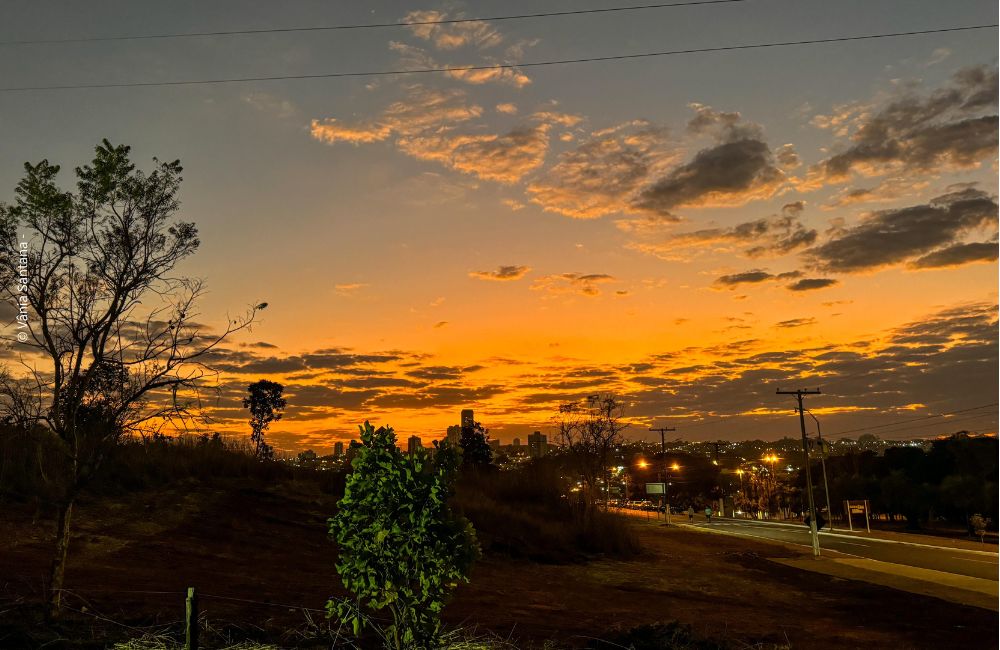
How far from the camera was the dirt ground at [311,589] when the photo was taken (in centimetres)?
1216

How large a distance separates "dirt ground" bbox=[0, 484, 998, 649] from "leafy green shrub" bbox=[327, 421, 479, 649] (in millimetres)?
3458

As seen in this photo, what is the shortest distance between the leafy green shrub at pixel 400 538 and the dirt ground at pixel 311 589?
11.3ft

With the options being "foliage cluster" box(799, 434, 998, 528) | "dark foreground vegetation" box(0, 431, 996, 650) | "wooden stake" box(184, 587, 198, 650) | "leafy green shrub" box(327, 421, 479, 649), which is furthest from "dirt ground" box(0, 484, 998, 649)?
"foliage cluster" box(799, 434, 998, 528)

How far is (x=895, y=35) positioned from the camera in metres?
15.2

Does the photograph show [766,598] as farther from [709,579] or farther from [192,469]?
[192,469]

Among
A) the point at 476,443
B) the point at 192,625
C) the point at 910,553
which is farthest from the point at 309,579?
the point at 476,443

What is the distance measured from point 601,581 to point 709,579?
402 cm

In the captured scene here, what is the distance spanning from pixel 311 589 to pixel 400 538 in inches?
404

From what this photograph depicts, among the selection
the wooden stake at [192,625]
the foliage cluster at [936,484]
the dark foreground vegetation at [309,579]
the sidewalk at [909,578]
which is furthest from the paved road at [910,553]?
the wooden stake at [192,625]

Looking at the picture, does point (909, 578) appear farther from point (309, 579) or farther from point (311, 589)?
point (311, 589)

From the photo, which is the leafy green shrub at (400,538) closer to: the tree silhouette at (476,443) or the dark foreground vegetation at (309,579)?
the dark foreground vegetation at (309,579)

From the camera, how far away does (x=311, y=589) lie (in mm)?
16156

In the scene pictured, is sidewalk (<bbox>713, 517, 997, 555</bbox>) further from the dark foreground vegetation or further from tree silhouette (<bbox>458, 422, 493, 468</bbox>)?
tree silhouette (<bbox>458, 422, 493, 468</bbox>)

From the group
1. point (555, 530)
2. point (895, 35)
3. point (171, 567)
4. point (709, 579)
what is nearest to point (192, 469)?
point (171, 567)
